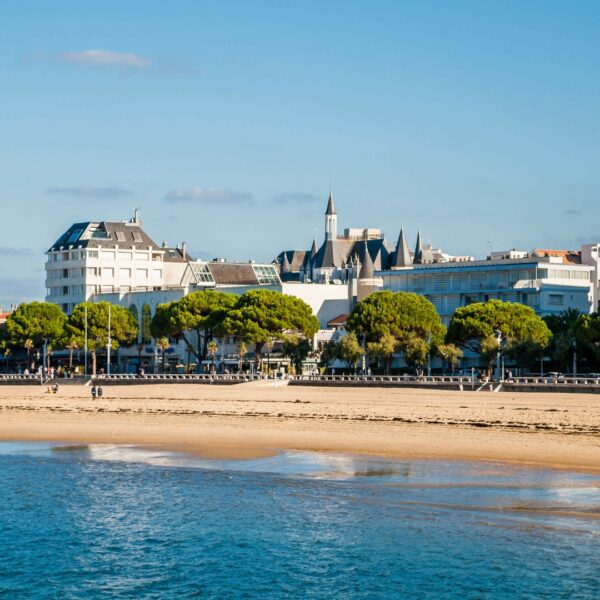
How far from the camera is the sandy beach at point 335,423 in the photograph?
51.3 meters

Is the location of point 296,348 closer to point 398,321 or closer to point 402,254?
point 398,321

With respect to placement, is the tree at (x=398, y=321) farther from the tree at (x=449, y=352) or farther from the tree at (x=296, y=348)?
the tree at (x=296, y=348)

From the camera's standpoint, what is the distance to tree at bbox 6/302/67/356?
14288cm

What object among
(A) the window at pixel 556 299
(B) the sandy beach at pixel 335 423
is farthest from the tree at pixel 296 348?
(A) the window at pixel 556 299

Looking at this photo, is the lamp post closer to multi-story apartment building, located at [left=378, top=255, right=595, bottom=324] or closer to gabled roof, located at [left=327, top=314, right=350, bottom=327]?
multi-story apartment building, located at [left=378, top=255, right=595, bottom=324]

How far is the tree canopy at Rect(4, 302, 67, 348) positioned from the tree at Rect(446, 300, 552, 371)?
56.3 metres

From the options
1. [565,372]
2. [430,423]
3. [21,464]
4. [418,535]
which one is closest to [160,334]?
[565,372]

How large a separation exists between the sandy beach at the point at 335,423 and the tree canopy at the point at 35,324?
4990 cm

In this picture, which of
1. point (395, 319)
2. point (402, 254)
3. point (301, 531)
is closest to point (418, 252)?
point (402, 254)

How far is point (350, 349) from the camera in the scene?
105 m

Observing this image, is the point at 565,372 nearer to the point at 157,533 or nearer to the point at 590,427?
the point at 590,427

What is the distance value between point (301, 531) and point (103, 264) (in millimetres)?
131828

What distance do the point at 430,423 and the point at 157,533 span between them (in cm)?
2853

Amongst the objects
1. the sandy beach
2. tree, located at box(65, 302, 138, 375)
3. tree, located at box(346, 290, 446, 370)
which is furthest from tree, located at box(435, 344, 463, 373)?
tree, located at box(65, 302, 138, 375)
